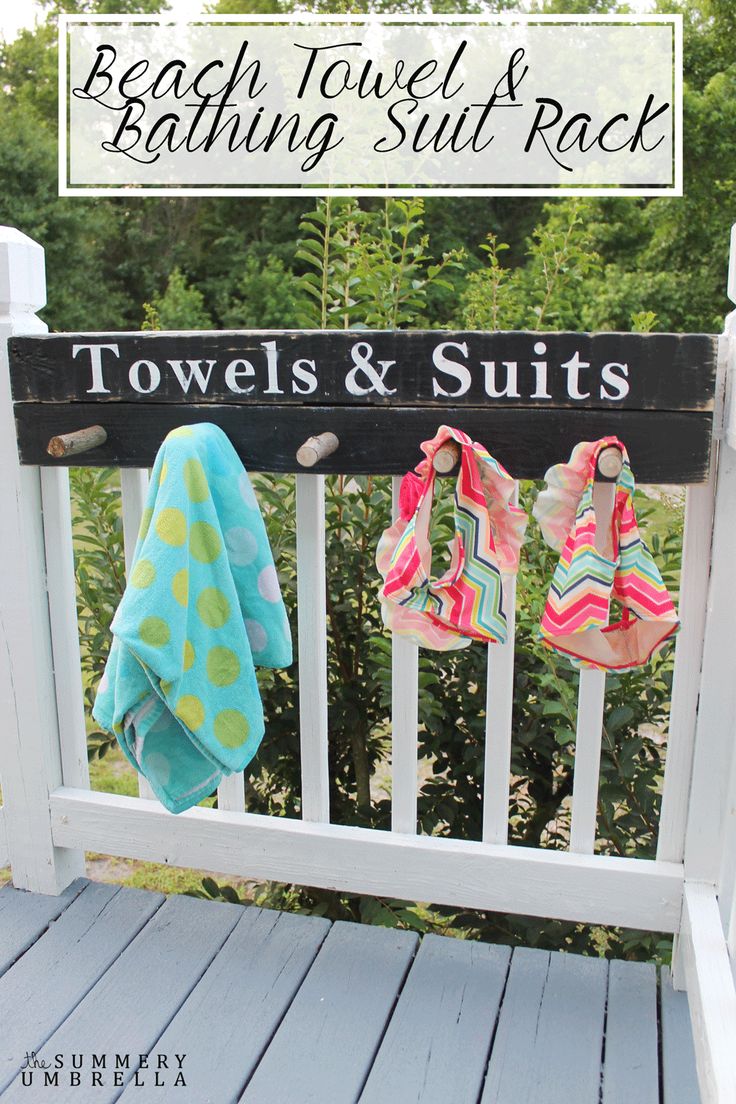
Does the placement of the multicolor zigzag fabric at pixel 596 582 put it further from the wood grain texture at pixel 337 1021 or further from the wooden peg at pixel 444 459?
the wood grain texture at pixel 337 1021

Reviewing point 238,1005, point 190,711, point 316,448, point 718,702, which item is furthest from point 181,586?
point 718,702

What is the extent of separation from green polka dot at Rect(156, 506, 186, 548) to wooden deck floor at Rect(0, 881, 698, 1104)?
682mm

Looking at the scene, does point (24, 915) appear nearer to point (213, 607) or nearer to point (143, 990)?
point (143, 990)

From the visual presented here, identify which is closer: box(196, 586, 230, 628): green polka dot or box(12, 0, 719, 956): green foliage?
box(196, 586, 230, 628): green polka dot

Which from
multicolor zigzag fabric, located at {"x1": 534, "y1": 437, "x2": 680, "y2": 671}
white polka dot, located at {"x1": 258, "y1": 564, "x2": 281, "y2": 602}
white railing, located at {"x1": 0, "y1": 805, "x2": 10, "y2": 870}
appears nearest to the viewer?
multicolor zigzag fabric, located at {"x1": 534, "y1": 437, "x2": 680, "y2": 671}

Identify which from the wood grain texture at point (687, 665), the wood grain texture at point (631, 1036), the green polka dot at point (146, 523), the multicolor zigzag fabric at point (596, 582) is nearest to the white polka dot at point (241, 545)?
the green polka dot at point (146, 523)

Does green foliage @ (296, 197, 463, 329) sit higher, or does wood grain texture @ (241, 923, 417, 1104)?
green foliage @ (296, 197, 463, 329)

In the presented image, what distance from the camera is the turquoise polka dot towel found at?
1207 millimetres

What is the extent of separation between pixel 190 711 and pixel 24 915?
2.08 feet

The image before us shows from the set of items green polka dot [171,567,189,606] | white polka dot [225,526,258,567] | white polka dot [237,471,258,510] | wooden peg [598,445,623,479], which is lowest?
green polka dot [171,567,189,606]

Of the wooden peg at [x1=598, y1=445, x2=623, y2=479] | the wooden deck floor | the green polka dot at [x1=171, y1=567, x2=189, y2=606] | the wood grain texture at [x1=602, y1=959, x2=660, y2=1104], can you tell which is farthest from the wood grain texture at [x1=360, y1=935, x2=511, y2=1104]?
the wooden peg at [x1=598, y1=445, x2=623, y2=479]

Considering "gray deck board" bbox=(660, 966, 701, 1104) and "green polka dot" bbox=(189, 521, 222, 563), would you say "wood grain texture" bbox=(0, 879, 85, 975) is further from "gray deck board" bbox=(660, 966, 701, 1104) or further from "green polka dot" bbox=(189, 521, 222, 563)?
"gray deck board" bbox=(660, 966, 701, 1104)

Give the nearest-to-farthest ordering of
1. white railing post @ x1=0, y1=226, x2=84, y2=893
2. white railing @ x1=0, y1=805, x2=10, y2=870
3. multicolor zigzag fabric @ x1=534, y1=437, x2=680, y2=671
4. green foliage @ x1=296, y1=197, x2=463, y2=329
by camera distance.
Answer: multicolor zigzag fabric @ x1=534, y1=437, x2=680, y2=671, white railing post @ x1=0, y1=226, x2=84, y2=893, white railing @ x1=0, y1=805, x2=10, y2=870, green foliage @ x1=296, y1=197, x2=463, y2=329

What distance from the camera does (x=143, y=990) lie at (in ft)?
4.64
